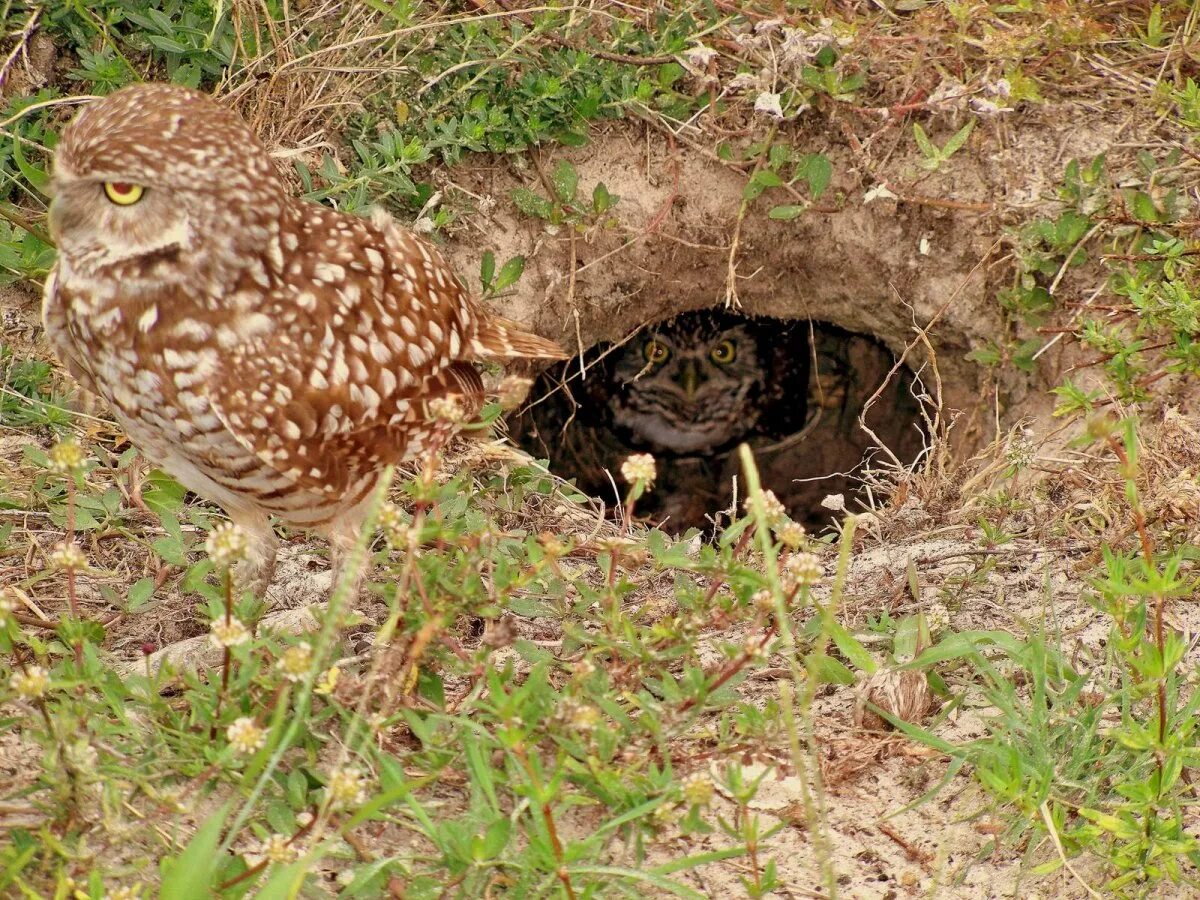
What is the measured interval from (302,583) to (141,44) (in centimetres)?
160

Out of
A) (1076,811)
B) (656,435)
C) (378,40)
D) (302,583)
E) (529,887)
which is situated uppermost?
(378,40)

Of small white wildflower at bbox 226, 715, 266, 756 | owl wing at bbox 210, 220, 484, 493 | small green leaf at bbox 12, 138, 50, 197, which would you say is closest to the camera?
small white wildflower at bbox 226, 715, 266, 756

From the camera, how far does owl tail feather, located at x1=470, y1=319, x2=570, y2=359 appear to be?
2840mm

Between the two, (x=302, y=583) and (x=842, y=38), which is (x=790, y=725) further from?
(x=842, y=38)

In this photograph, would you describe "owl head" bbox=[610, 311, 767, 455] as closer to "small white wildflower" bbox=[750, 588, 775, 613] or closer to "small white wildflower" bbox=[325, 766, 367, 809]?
"small white wildflower" bbox=[750, 588, 775, 613]

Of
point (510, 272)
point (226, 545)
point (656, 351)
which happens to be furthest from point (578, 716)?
point (656, 351)

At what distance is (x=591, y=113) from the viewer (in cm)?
376

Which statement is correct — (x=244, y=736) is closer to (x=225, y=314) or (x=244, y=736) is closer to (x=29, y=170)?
(x=225, y=314)

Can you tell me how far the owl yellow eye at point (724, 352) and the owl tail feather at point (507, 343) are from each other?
2405 mm

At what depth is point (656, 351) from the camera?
17.5 feet

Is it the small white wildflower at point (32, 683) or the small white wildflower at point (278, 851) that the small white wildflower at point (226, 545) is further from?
the small white wildflower at point (278, 851)

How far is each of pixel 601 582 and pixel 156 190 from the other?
149 cm

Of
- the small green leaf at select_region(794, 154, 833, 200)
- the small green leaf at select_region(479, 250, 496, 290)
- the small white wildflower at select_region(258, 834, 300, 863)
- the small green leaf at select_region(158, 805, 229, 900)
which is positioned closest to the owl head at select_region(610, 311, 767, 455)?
the small green leaf at select_region(794, 154, 833, 200)

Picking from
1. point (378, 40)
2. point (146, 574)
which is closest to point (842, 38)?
point (378, 40)
